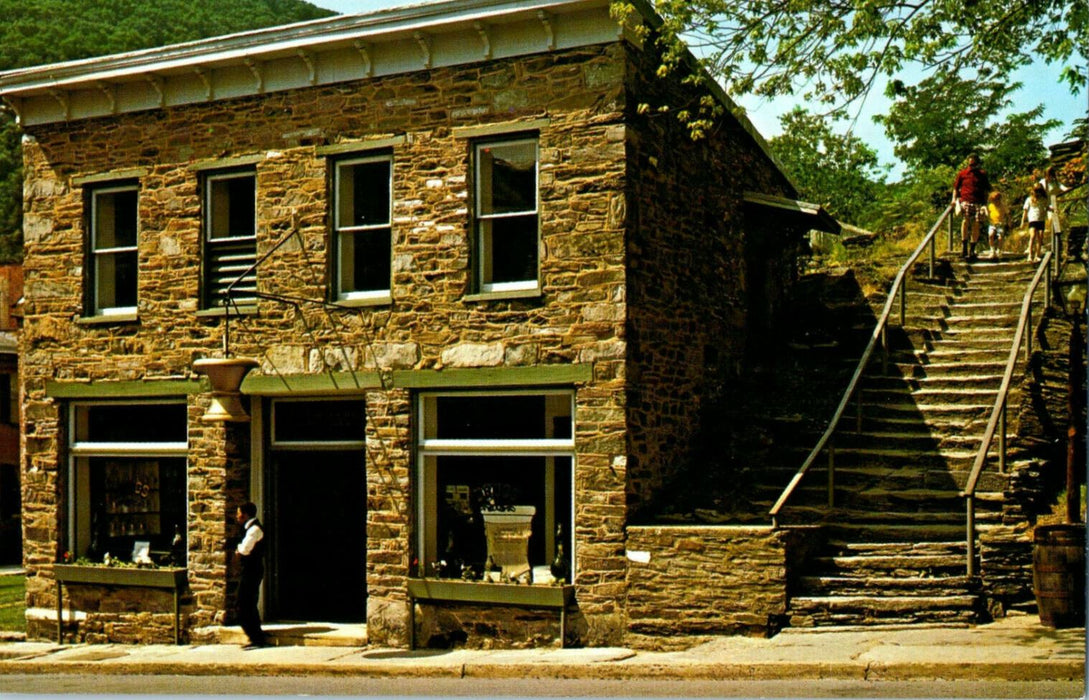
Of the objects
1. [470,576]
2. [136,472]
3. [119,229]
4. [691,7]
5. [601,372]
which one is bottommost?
[470,576]

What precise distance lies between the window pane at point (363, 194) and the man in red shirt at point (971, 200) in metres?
6.88

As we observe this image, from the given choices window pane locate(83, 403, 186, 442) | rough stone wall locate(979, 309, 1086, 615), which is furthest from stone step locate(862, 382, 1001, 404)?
window pane locate(83, 403, 186, 442)

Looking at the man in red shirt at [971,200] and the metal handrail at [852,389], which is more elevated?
the man in red shirt at [971,200]

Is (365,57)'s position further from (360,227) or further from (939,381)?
(939,381)

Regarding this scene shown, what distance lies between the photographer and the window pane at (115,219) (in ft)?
55.8

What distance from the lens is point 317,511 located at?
16016 mm

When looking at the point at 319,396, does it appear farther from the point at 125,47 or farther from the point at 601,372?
the point at 125,47

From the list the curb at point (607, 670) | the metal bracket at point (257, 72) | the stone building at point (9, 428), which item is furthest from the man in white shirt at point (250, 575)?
the stone building at point (9, 428)

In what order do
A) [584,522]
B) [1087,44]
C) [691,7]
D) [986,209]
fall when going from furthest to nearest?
[986,209] < [584,522] < [691,7] < [1087,44]

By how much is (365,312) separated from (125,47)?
486cm

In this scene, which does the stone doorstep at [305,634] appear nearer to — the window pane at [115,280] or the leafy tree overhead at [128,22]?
the window pane at [115,280]

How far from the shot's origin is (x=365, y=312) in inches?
602

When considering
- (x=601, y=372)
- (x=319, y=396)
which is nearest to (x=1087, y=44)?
(x=601, y=372)

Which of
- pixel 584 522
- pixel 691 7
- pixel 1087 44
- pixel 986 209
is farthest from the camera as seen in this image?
pixel 986 209
